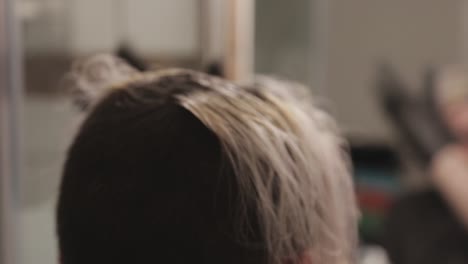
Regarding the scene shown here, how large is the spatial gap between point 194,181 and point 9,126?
0.30 metres

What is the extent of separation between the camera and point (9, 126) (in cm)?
70

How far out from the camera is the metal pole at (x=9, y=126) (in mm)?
686

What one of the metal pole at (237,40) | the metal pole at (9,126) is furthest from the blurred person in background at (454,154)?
the metal pole at (9,126)

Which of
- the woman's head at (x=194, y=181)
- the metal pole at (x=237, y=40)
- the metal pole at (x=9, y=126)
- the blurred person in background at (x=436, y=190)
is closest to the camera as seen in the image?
the woman's head at (x=194, y=181)

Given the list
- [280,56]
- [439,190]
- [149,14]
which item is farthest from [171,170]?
[439,190]

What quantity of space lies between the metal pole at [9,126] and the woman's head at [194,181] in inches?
7.9

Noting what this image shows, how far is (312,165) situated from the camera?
50cm

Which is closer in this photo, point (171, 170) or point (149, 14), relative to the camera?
point (171, 170)

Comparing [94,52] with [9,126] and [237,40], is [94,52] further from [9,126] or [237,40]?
[237,40]

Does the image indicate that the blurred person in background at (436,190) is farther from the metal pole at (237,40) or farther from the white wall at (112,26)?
the white wall at (112,26)

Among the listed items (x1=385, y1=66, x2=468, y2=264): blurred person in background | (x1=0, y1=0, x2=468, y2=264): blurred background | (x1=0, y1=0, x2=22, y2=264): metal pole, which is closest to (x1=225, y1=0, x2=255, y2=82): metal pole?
(x1=0, y1=0, x2=468, y2=264): blurred background

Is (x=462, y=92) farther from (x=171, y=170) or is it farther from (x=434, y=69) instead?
(x=171, y=170)

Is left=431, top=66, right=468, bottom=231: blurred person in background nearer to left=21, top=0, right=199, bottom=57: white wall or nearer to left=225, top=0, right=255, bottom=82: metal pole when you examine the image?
left=225, top=0, right=255, bottom=82: metal pole

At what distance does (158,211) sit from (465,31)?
1.90 m
